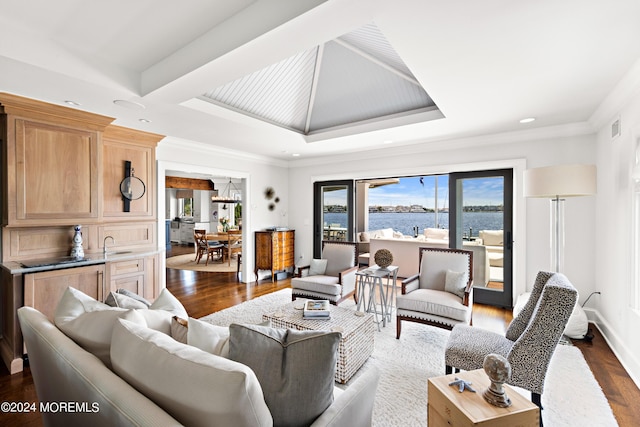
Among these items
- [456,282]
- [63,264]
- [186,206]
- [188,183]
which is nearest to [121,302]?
[63,264]

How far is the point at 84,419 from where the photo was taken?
1093 mm

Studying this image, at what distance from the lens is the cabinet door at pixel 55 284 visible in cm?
266

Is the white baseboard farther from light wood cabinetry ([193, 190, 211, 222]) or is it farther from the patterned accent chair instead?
light wood cabinetry ([193, 190, 211, 222])

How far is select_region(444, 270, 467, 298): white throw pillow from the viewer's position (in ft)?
10.4

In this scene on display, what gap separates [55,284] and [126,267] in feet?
2.60

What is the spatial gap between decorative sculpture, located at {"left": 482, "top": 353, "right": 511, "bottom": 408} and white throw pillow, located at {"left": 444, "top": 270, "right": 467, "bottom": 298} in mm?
Result: 1856

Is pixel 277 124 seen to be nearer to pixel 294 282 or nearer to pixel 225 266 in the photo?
pixel 294 282

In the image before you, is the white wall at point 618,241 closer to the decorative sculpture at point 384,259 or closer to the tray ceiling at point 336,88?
the tray ceiling at point 336,88

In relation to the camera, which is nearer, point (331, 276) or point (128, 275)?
point (128, 275)

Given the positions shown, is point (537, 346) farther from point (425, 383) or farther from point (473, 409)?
point (425, 383)

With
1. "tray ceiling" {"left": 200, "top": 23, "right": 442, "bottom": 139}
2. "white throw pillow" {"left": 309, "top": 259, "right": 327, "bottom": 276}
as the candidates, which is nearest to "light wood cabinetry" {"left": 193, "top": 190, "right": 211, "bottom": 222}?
"tray ceiling" {"left": 200, "top": 23, "right": 442, "bottom": 139}

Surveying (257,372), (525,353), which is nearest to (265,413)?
(257,372)

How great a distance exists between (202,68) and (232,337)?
6.26 ft

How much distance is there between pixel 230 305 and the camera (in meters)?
4.27
